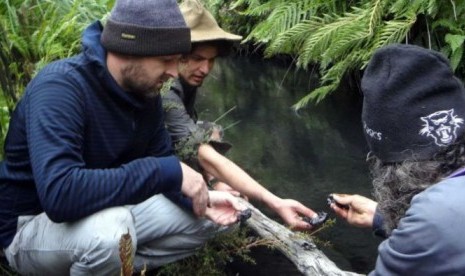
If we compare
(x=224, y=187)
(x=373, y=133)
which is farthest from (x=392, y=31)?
(x=373, y=133)

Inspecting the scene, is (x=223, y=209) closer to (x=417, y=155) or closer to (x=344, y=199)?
(x=344, y=199)

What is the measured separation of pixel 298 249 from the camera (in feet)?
9.21

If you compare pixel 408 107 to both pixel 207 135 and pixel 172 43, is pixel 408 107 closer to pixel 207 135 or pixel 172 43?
pixel 172 43

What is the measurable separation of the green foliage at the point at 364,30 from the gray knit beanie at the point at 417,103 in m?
3.21

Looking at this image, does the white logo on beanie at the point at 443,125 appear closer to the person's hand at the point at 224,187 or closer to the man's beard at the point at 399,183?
the man's beard at the point at 399,183

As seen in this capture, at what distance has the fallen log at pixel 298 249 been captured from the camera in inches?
105

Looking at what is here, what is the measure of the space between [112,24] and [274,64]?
8825mm

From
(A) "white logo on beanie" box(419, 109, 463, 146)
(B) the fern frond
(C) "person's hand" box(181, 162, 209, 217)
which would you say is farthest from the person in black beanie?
(B) the fern frond

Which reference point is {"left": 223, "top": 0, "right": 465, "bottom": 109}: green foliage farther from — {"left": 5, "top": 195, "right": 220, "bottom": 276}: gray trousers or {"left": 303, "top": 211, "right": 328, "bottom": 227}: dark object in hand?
{"left": 5, "top": 195, "right": 220, "bottom": 276}: gray trousers

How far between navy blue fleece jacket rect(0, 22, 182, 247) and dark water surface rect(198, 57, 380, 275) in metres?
1.05

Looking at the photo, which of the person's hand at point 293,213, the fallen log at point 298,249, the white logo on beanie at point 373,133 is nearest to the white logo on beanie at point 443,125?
the white logo on beanie at point 373,133

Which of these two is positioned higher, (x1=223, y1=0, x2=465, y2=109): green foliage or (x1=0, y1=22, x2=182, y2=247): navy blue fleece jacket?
(x1=0, y1=22, x2=182, y2=247): navy blue fleece jacket

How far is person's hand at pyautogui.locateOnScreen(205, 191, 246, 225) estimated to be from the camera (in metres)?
2.61

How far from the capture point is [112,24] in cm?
233
